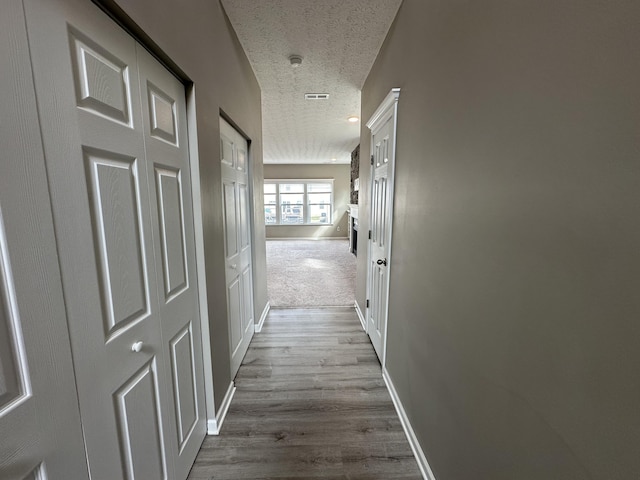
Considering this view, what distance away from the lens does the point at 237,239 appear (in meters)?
2.29

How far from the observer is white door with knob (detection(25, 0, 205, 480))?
686 mm

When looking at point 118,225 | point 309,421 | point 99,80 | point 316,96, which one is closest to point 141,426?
point 118,225

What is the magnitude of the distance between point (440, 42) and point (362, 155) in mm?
1971

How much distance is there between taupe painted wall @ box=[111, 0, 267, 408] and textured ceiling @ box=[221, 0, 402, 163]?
195 mm

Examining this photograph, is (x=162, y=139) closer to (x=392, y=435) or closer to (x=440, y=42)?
(x=440, y=42)

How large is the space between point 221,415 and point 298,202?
8.12 m

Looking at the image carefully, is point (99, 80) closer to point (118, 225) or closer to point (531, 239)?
point (118, 225)

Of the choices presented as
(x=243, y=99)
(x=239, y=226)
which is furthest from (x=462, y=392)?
(x=243, y=99)

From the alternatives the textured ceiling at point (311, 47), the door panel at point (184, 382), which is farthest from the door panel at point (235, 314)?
the textured ceiling at point (311, 47)

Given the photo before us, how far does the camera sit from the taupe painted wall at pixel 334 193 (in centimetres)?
927

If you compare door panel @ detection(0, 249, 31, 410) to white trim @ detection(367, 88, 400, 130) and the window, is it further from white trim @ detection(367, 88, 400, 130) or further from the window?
the window

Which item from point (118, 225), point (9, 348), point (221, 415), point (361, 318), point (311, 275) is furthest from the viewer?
point (311, 275)

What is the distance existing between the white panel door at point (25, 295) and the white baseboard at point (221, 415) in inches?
45.0

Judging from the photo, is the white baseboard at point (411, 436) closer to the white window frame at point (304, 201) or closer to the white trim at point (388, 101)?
the white trim at point (388, 101)
